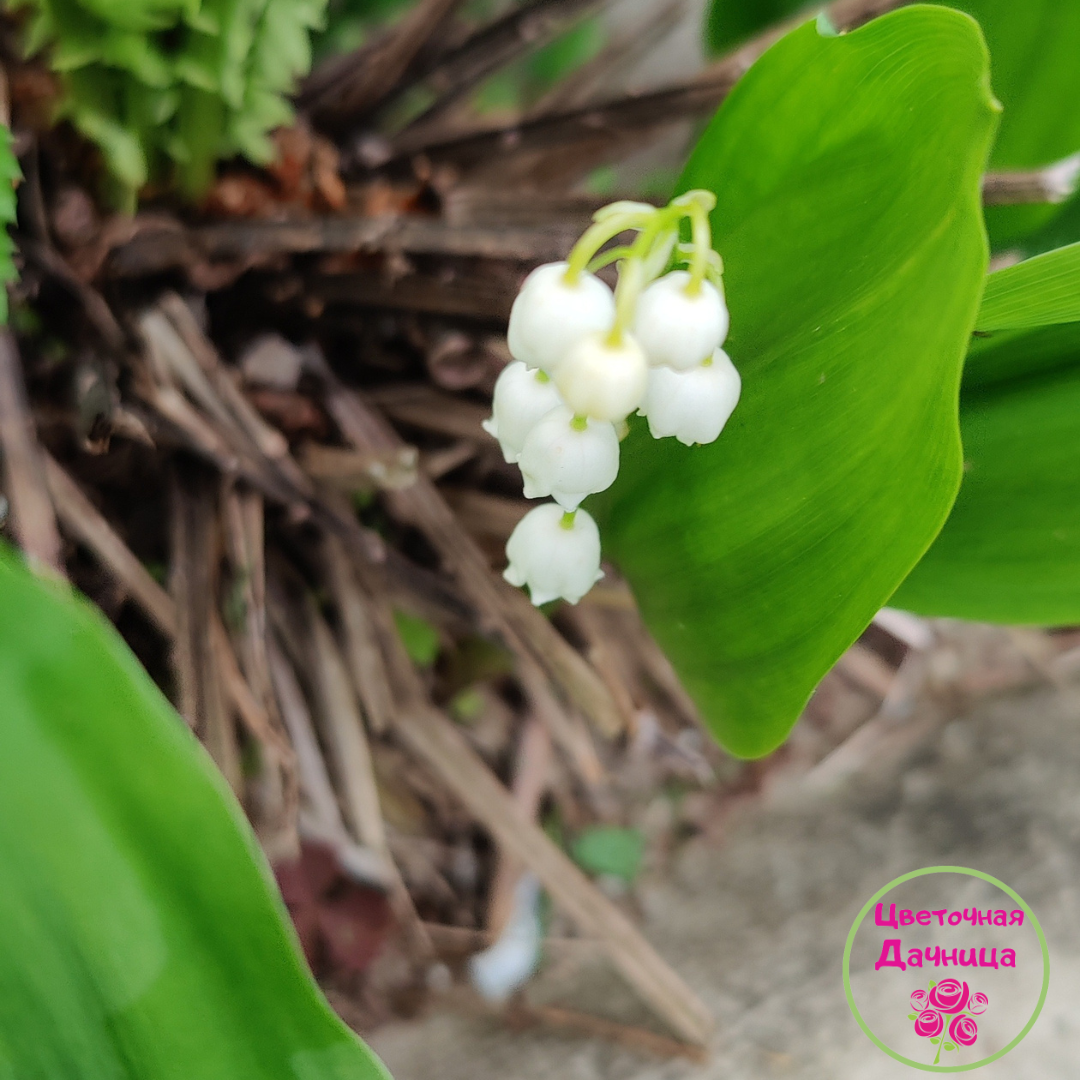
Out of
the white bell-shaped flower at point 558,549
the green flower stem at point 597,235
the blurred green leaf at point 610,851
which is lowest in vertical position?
the blurred green leaf at point 610,851

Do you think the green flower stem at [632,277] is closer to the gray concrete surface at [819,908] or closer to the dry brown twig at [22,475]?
the dry brown twig at [22,475]

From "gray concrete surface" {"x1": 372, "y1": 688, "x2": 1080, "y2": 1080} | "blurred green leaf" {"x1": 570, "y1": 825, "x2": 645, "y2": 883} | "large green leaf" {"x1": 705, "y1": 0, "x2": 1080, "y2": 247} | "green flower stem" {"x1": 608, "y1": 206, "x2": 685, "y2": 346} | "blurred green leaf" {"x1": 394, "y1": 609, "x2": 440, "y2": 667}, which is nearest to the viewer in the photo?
"green flower stem" {"x1": 608, "y1": 206, "x2": 685, "y2": 346}

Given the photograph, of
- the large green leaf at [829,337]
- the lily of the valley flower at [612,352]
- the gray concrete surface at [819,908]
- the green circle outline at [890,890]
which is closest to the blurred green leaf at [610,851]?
the gray concrete surface at [819,908]

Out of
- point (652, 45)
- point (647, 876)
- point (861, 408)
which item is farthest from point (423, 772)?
point (652, 45)

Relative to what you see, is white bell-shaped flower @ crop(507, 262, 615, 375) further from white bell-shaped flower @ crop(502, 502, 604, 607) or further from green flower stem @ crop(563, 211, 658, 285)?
white bell-shaped flower @ crop(502, 502, 604, 607)

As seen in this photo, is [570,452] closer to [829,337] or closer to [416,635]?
[829,337]

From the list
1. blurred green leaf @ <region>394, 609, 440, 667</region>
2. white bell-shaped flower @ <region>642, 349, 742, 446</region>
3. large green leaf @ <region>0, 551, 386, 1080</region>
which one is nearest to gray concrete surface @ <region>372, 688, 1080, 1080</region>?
blurred green leaf @ <region>394, 609, 440, 667</region>
